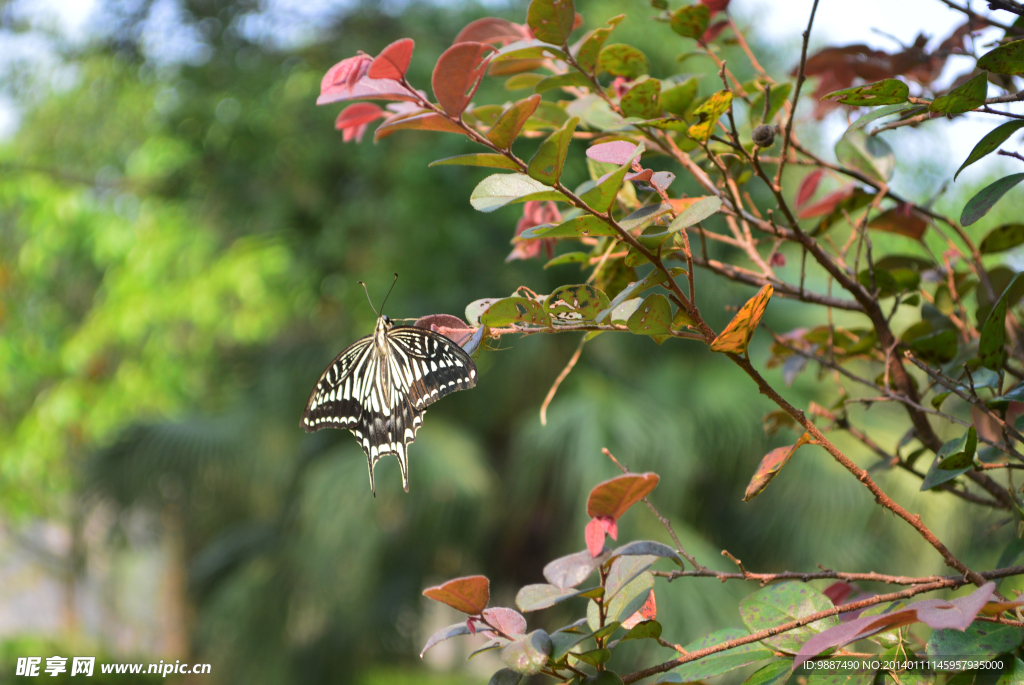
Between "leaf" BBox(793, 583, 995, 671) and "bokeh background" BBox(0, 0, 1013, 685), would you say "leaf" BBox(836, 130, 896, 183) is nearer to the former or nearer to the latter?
"leaf" BBox(793, 583, 995, 671)

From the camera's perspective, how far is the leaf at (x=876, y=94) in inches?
12.6

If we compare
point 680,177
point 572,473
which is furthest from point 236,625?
point 680,177

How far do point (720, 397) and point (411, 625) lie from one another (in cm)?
134

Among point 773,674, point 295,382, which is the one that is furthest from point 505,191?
point 295,382

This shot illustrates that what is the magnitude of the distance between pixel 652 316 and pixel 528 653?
15 centimetres

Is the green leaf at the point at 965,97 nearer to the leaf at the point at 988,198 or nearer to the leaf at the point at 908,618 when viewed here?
the leaf at the point at 988,198

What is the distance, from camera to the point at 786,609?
37 centimetres

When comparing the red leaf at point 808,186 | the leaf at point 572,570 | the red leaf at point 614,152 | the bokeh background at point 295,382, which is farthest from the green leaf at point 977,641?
the bokeh background at point 295,382

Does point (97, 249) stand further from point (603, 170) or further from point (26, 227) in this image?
point (603, 170)

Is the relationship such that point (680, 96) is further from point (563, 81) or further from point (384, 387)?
point (384, 387)

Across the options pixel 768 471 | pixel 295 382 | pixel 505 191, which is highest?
pixel 505 191

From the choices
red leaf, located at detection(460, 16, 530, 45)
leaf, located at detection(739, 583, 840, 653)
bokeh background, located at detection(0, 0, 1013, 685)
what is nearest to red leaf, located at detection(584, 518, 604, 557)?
leaf, located at detection(739, 583, 840, 653)

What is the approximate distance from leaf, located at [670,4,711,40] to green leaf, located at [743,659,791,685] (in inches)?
15.3

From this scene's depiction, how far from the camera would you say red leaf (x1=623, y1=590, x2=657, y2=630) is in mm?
340
